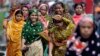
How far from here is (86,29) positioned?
7.75 meters

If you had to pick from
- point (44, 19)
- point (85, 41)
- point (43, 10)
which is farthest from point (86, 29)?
point (43, 10)

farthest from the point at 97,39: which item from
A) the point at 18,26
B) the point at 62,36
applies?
the point at 18,26

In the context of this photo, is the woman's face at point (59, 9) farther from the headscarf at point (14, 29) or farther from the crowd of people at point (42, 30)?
the headscarf at point (14, 29)

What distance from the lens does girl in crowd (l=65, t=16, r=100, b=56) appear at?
776 centimetres

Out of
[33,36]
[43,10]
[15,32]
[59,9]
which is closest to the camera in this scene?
[59,9]

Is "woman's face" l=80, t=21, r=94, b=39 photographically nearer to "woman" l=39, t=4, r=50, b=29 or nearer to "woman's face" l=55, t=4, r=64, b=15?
"woman's face" l=55, t=4, r=64, b=15

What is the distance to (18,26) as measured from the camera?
42.7 ft

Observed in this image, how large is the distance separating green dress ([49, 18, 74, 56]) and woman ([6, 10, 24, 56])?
1968 mm

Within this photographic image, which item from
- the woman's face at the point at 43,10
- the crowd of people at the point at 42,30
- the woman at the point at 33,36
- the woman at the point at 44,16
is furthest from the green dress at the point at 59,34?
the woman's face at the point at 43,10

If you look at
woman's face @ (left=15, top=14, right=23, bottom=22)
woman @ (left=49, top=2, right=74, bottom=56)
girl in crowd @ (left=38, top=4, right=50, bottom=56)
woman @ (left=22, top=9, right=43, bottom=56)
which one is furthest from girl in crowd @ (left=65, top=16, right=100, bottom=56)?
woman's face @ (left=15, top=14, right=23, bottom=22)

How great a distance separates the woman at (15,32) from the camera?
13.0m

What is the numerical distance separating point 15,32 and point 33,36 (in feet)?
5.08

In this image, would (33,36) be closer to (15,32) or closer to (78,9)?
(78,9)

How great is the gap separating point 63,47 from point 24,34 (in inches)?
43.7
